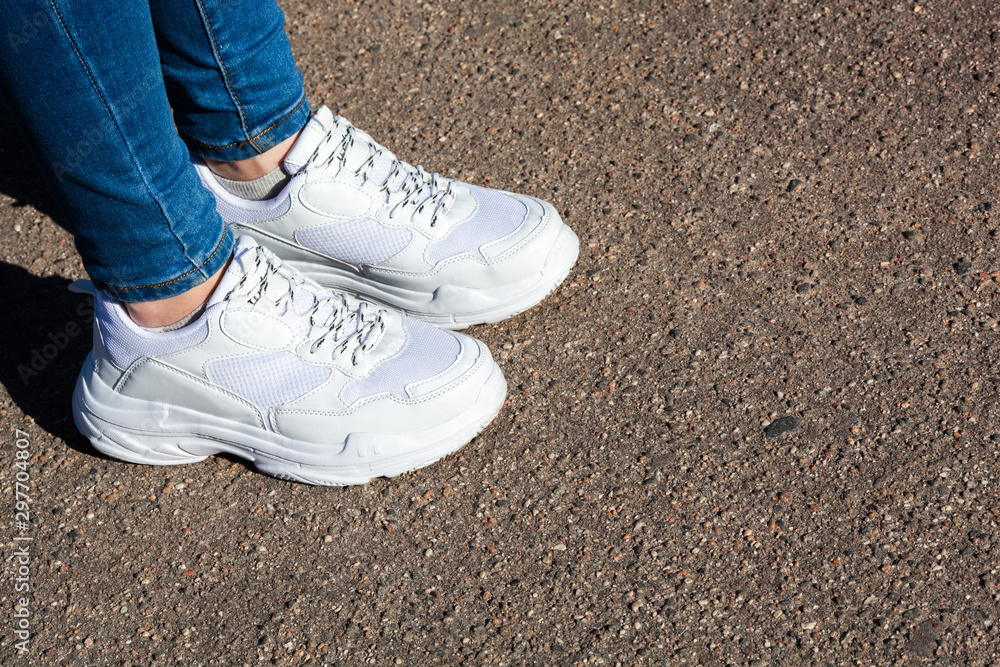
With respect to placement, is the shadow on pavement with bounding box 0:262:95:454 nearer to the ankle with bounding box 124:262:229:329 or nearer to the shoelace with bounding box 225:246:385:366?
the ankle with bounding box 124:262:229:329

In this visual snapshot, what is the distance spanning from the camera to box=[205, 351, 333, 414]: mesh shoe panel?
1985 mm

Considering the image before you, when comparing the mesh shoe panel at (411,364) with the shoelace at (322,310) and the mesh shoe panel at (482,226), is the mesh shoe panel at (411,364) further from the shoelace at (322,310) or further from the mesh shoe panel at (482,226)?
the mesh shoe panel at (482,226)

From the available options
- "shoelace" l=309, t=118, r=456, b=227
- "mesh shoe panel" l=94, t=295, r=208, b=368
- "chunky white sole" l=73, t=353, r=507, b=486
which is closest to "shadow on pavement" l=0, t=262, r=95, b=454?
"chunky white sole" l=73, t=353, r=507, b=486

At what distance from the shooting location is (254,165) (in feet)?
7.18

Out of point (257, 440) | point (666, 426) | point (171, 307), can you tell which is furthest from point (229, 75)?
point (666, 426)

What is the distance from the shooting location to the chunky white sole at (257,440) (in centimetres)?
204

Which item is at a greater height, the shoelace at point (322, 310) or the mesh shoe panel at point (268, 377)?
the shoelace at point (322, 310)

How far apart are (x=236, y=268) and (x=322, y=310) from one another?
0.22m

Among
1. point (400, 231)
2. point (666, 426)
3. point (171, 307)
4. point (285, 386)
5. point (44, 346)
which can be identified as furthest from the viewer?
point (44, 346)

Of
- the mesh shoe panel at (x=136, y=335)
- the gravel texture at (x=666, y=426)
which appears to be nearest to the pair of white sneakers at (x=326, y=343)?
the mesh shoe panel at (x=136, y=335)

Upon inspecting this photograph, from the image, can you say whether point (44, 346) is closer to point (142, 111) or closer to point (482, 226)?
point (142, 111)

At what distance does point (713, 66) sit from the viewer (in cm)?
306

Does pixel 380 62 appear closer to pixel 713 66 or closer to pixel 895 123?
pixel 713 66

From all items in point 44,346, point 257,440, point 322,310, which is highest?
point 322,310
